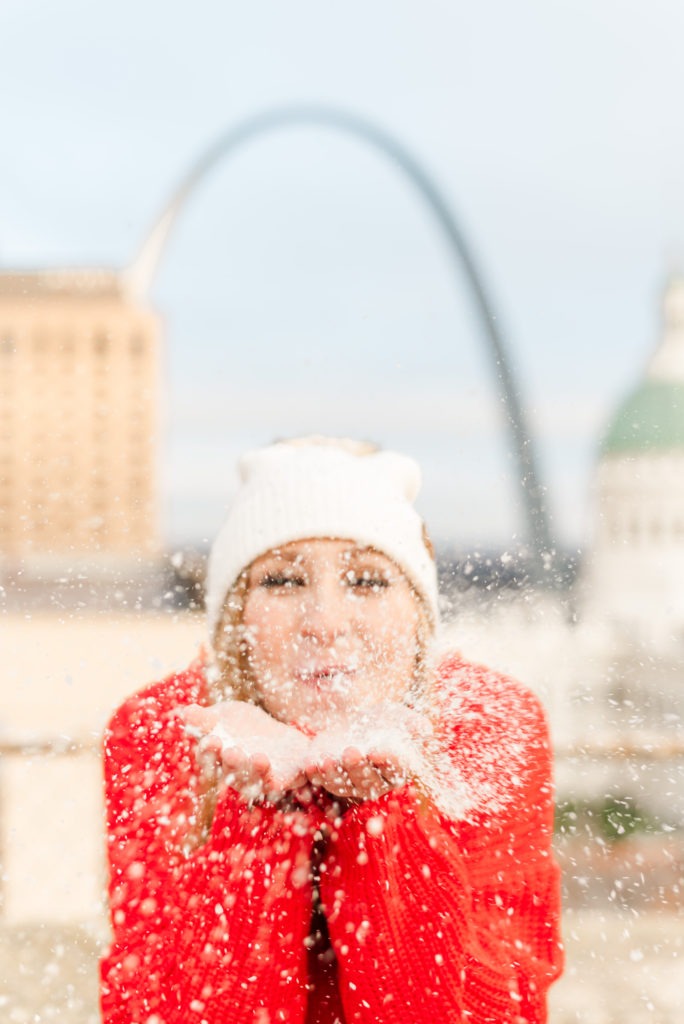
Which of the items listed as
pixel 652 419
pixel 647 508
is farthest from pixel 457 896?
pixel 652 419

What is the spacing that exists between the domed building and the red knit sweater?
90cm

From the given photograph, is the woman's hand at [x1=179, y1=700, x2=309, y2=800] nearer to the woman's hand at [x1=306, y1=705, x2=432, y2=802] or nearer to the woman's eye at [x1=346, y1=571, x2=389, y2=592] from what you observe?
the woman's hand at [x1=306, y1=705, x2=432, y2=802]

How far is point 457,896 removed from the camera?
0.63 meters

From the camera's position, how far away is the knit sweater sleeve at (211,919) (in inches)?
25.1

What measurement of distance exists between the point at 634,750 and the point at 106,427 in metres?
22.4

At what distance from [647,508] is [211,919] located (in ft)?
13.4

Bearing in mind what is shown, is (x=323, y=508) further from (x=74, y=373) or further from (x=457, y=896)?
(x=74, y=373)

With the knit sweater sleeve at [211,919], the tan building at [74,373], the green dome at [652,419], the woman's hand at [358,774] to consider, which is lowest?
the knit sweater sleeve at [211,919]

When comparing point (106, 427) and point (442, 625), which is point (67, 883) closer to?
point (442, 625)

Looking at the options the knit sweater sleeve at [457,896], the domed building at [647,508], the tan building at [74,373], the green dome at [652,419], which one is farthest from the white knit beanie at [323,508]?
the tan building at [74,373]

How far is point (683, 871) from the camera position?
2672mm

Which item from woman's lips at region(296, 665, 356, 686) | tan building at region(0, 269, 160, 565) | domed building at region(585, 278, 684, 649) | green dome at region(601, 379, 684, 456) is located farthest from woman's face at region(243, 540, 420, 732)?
tan building at region(0, 269, 160, 565)

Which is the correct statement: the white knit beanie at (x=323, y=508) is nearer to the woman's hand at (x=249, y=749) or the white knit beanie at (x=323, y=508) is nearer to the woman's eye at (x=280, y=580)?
the woman's eye at (x=280, y=580)

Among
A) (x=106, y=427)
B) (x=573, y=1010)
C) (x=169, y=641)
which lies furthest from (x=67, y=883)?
(x=106, y=427)
